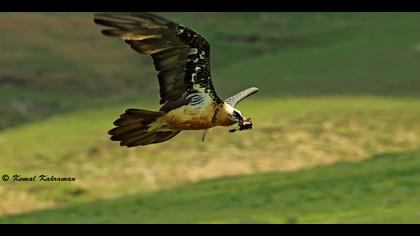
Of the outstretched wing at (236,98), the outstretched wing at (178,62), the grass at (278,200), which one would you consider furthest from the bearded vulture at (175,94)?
the grass at (278,200)

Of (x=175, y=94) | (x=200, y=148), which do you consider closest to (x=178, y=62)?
(x=175, y=94)

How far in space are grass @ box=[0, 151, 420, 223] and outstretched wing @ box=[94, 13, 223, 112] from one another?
1572 centimetres

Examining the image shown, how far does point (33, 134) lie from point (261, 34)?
20361 mm

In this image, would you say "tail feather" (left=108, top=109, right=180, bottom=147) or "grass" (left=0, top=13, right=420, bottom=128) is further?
"grass" (left=0, top=13, right=420, bottom=128)

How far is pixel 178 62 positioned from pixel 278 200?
1965 centimetres

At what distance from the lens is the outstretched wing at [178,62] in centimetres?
977

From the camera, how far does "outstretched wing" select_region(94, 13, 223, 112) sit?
385 inches

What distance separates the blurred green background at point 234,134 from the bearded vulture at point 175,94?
14495mm

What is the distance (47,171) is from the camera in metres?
31.2

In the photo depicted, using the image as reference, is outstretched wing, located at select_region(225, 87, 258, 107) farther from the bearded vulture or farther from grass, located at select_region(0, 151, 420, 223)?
grass, located at select_region(0, 151, 420, 223)

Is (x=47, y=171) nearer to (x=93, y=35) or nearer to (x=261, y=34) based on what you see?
(x=93, y=35)

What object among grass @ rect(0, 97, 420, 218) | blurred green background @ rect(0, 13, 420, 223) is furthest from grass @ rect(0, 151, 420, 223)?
grass @ rect(0, 97, 420, 218)

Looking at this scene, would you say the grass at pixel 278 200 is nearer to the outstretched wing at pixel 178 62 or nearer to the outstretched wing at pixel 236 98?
the outstretched wing at pixel 236 98
